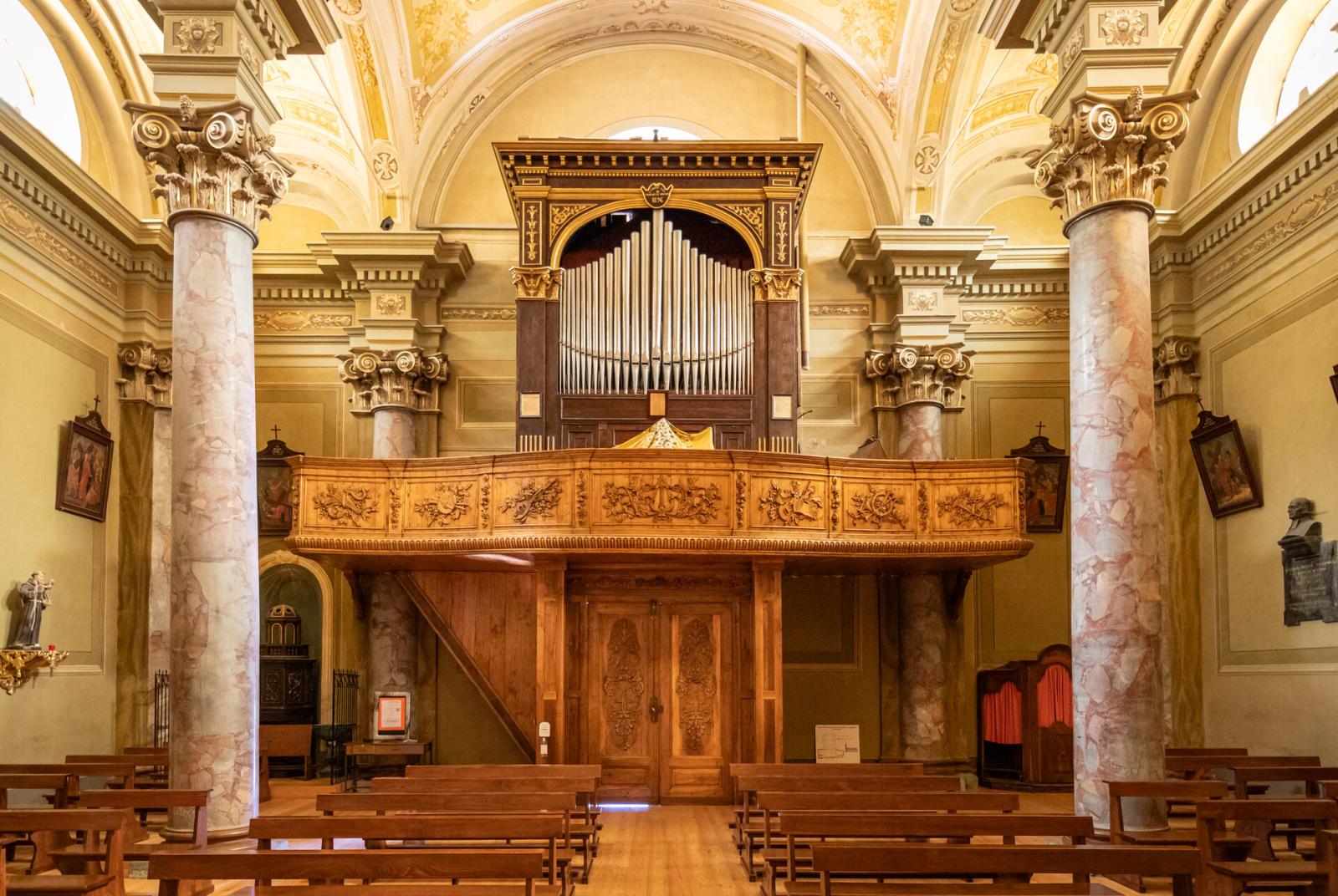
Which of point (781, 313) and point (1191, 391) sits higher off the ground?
point (781, 313)

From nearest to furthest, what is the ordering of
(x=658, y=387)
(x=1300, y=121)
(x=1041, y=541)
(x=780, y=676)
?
(x=1300, y=121) → (x=780, y=676) → (x=658, y=387) → (x=1041, y=541)

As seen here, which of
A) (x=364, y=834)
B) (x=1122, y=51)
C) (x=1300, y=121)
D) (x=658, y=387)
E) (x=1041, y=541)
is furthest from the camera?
(x=1041, y=541)

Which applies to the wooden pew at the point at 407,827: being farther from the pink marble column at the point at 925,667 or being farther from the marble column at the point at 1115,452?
the pink marble column at the point at 925,667

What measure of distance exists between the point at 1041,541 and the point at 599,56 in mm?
10047

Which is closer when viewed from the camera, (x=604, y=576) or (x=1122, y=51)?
(x=1122, y=51)

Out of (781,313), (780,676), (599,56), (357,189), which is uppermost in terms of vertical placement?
(599,56)

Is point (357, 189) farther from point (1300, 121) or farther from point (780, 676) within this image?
point (1300, 121)

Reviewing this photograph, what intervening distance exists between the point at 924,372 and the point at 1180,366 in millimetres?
3360

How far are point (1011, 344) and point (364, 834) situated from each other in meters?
13.8

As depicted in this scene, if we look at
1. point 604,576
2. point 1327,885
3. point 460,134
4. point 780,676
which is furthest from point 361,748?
point 1327,885

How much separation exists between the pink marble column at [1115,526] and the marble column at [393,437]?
30.7 feet

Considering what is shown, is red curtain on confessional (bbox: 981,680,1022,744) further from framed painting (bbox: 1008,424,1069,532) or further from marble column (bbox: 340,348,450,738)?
marble column (bbox: 340,348,450,738)

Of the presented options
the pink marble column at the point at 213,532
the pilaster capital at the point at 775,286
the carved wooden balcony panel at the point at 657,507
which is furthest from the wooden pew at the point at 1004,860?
the pilaster capital at the point at 775,286

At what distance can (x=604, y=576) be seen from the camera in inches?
572
